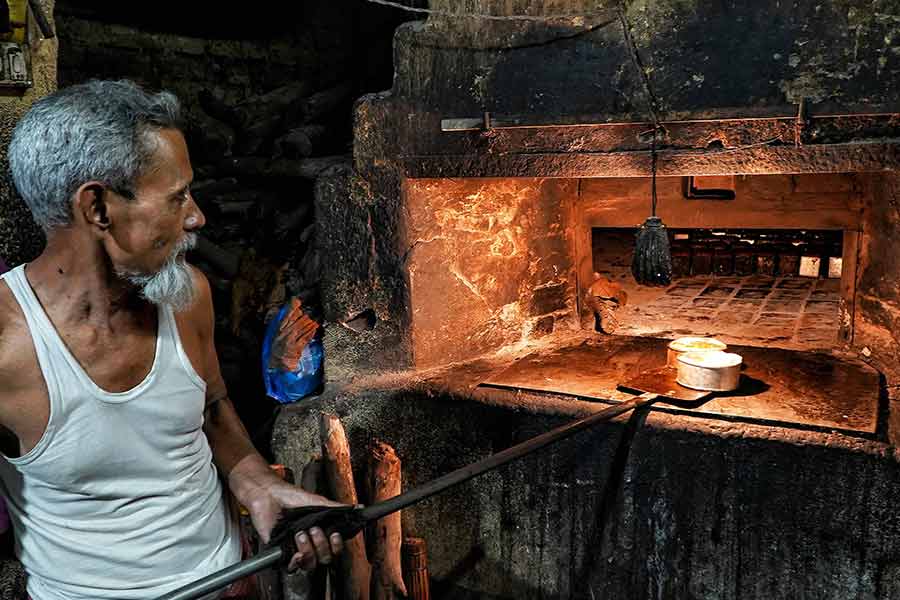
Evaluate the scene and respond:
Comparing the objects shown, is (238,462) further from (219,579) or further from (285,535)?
(219,579)

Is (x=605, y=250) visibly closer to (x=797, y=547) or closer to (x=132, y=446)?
(x=797, y=547)

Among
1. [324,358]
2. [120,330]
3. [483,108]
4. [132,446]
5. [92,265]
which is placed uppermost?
[483,108]

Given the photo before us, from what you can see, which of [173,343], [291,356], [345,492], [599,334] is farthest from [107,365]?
[599,334]

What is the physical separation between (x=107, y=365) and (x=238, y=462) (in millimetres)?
482

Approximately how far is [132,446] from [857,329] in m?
3.50

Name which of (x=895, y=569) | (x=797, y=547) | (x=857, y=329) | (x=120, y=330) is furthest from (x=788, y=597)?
(x=120, y=330)

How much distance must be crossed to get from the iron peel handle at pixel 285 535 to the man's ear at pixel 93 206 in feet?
2.37

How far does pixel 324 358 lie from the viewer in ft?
12.5

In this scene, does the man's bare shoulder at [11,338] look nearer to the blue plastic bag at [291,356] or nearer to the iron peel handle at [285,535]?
the iron peel handle at [285,535]

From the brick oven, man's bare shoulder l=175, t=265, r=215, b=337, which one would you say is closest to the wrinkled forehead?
man's bare shoulder l=175, t=265, r=215, b=337

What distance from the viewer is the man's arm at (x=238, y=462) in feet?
5.85

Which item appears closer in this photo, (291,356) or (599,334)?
(291,356)

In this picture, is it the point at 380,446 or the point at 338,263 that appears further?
the point at 338,263

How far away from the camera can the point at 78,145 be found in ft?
4.83
